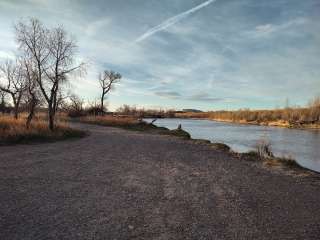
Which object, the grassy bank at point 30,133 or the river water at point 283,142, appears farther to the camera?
the river water at point 283,142

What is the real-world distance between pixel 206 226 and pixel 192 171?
4.17 meters

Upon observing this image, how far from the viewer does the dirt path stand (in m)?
4.36

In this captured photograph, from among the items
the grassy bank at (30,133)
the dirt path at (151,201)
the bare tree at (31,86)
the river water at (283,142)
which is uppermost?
the bare tree at (31,86)

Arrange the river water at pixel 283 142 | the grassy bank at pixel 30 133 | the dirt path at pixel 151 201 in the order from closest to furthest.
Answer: the dirt path at pixel 151 201 < the grassy bank at pixel 30 133 < the river water at pixel 283 142

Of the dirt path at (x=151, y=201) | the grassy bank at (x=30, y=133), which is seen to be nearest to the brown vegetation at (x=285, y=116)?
the grassy bank at (x=30, y=133)

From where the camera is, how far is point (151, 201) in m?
5.75

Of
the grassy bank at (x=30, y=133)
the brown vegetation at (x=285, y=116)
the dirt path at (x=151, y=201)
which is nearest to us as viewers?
the dirt path at (x=151, y=201)

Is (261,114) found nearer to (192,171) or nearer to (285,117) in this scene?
(285,117)

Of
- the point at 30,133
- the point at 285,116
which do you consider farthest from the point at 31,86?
the point at 285,116

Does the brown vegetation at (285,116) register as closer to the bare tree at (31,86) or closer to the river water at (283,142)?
the river water at (283,142)

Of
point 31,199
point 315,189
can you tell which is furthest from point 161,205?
point 315,189

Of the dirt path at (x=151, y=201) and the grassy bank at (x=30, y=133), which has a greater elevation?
the grassy bank at (x=30, y=133)

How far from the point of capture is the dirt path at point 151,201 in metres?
4.36

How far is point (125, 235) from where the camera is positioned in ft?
13.7
